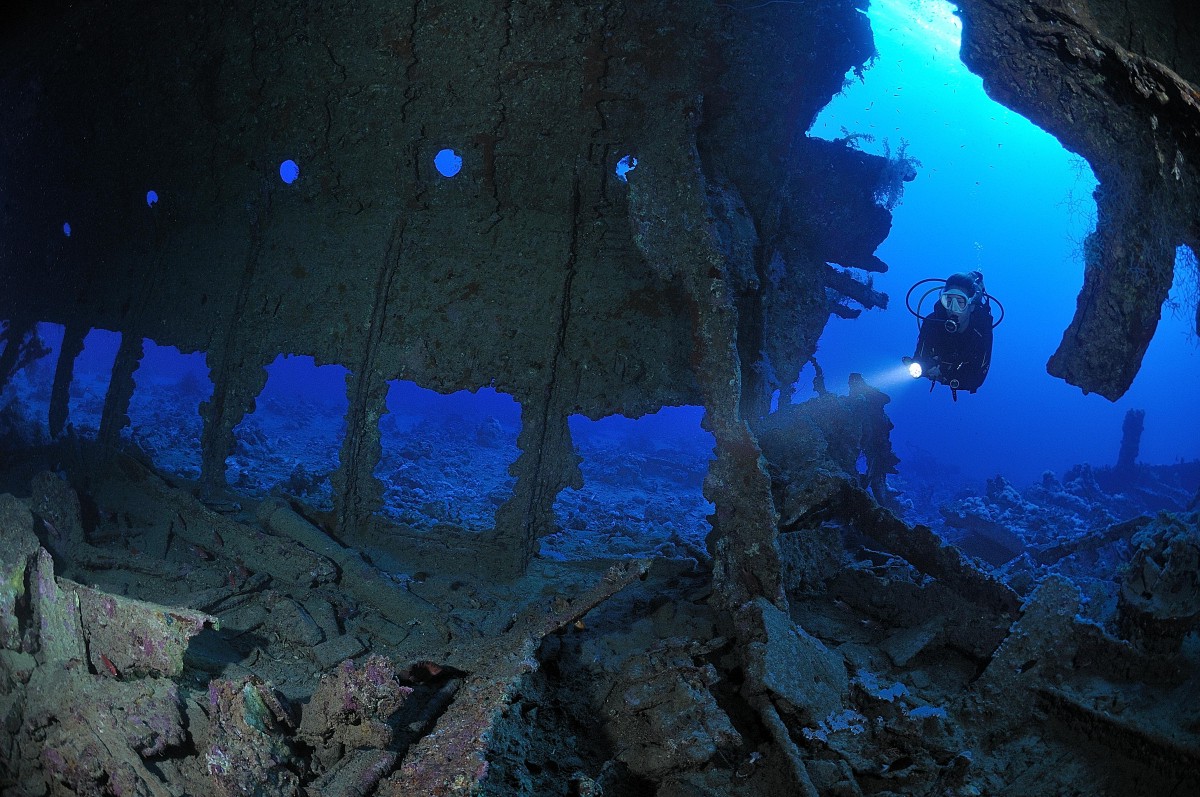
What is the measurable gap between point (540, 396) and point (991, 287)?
534ft

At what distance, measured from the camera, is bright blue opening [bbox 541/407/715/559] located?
384 inches

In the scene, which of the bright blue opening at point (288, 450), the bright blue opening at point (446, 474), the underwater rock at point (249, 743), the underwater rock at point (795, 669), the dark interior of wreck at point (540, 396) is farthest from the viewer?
the bright blue opening at point (288, 450)

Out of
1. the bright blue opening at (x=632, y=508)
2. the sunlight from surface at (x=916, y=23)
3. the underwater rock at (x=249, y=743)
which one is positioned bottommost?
the underwater rock at (x=249, y=743)

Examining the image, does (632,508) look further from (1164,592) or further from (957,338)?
(1164,592)

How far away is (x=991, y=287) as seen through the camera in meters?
139

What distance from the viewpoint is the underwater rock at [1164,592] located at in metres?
3.88

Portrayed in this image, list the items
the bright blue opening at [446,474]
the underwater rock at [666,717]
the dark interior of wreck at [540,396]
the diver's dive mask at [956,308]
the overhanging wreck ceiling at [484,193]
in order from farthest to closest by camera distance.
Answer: the bright blue opening at [446,474], the overhanging wreck ceiling at [484,193], the diver's dive mask at [956,308], the underwater rock at [666,717], the dark interior of wreck at [540,396]

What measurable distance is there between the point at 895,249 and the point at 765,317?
534 ft

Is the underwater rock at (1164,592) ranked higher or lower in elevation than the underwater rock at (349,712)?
higher

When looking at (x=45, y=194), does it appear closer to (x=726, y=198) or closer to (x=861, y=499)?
(x=726, y=198)

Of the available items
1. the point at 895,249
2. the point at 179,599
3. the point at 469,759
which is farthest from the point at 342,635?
the point at 895,249

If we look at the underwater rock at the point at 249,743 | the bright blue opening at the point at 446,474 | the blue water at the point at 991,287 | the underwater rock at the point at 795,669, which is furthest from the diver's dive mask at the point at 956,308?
the blue water at the point at 991,287

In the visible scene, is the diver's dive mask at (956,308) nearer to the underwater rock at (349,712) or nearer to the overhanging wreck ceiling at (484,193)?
the overhanging wreck ceiling at (484,193)

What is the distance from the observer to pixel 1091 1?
2.98m
